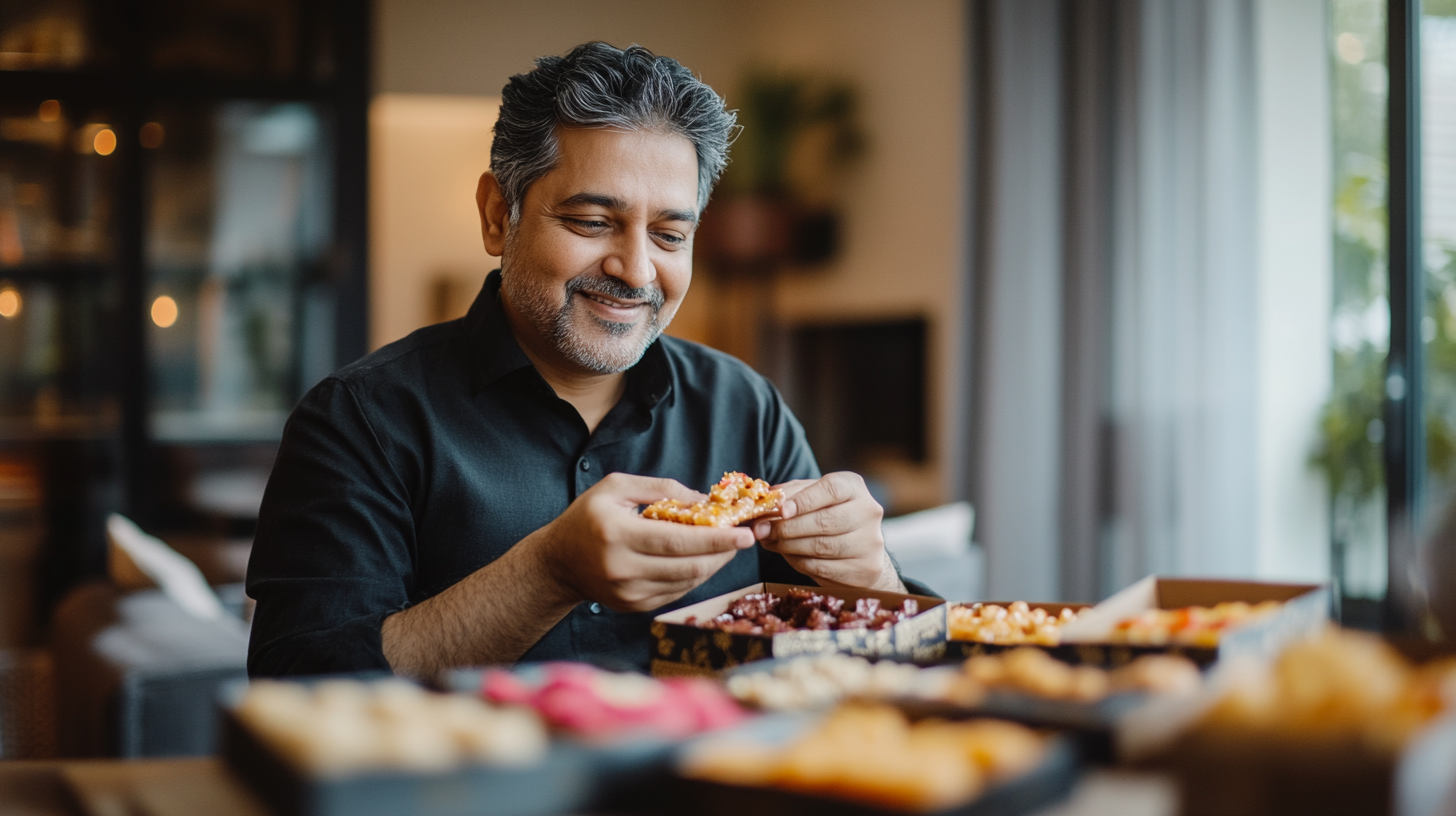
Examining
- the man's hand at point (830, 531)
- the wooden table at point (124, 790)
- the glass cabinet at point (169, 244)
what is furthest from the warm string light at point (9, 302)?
the man's hand at point (830, 531)

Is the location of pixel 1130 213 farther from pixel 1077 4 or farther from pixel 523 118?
pixel 523 118

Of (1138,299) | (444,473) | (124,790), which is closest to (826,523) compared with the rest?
(444,473)

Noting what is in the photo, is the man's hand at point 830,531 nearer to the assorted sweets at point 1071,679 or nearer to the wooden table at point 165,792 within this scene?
the assorted sweets at point 1071,679

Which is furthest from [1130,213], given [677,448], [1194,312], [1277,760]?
[1277,760]

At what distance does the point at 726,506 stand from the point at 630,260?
0.48m

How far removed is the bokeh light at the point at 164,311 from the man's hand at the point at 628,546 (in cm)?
423

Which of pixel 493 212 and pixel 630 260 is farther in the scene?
pixel 493 212

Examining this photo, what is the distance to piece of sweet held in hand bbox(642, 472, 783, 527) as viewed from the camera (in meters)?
1.27

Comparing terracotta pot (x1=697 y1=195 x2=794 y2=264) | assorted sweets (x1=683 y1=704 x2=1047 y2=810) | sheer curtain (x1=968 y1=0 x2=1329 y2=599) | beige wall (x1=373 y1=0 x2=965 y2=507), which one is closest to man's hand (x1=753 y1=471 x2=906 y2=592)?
assorted sweets (x1=683 y1=704 x2=1047 y2=810)

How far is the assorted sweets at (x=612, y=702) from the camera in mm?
812

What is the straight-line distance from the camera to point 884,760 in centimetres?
71

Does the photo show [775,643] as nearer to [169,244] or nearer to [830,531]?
[830,531]

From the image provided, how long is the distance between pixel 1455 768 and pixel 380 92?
5970 mm

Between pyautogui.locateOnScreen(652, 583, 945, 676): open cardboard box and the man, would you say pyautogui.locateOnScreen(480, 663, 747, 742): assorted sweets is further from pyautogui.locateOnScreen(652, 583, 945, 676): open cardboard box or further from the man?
the man
